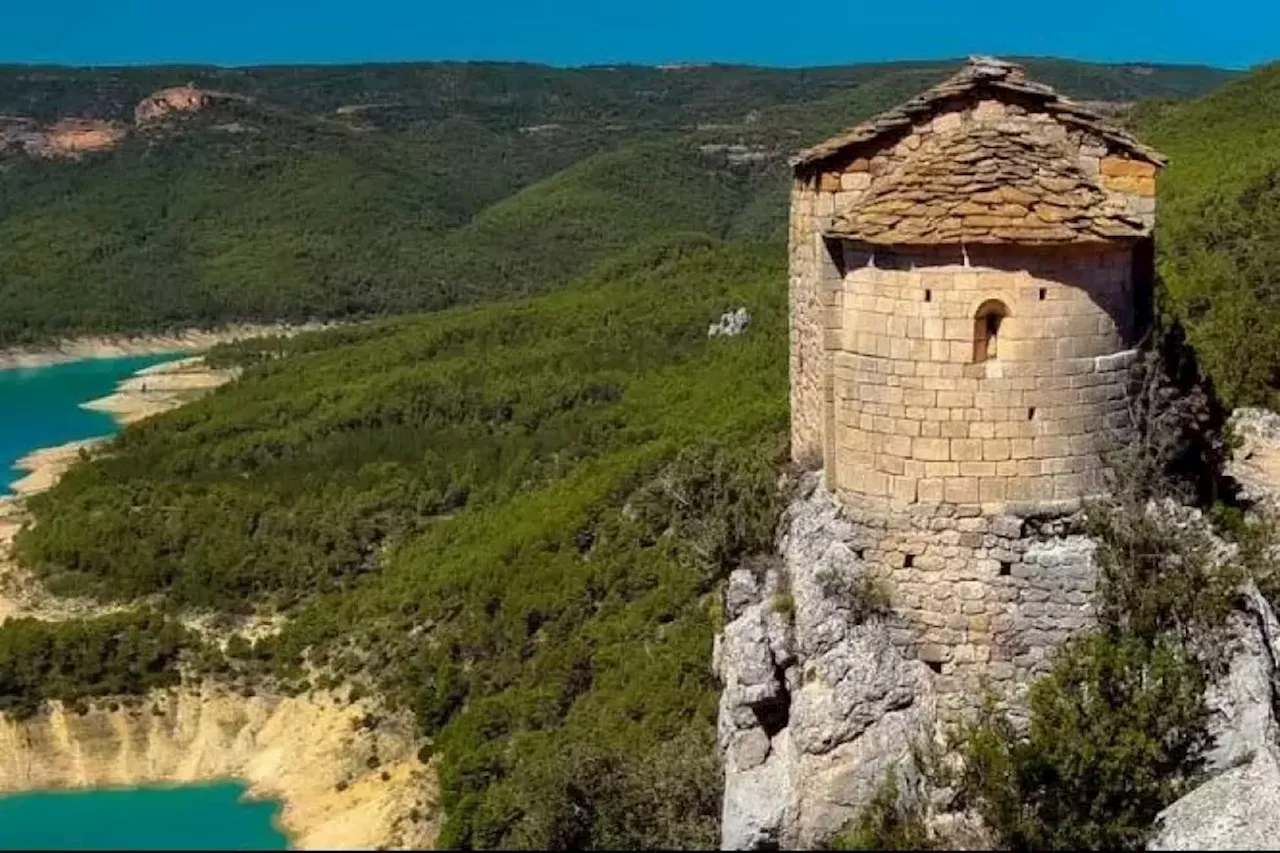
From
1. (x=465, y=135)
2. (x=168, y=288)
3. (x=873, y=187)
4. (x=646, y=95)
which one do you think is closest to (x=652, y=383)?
(x=873, y=187)

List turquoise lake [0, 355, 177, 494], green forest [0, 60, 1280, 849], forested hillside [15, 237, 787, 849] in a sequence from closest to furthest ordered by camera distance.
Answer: forested hillside [15, 237, 787, 849]
green forest [0, 60, 1280, 849]
turquoise lake [0, 355, 177, 494]

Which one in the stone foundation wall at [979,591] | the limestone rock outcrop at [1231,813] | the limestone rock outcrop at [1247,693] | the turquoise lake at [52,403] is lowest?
the turquoise lake at [52,403]

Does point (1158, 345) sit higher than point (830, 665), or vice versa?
point (1158, 345)

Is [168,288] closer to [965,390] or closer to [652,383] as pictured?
[652,383]

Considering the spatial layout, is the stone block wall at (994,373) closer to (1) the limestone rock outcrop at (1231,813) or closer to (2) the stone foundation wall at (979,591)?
(2) the stone foundation wall at (979,591)

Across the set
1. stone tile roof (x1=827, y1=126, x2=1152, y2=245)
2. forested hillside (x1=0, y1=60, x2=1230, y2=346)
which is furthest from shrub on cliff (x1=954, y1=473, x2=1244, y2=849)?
forested hillside (x1=0, y1=60, x2=1230, y2=346)

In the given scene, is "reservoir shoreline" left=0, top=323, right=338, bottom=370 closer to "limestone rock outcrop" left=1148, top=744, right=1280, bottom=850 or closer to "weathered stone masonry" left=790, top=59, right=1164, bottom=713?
"weathered stone masonry" left=790, top=59, right=1164, bottom=713

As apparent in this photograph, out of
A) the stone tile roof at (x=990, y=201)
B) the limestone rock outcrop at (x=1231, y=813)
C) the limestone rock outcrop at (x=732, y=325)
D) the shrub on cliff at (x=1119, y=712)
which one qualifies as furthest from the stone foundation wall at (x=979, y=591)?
the limestone rock outcrop at (x=732, y=325)
